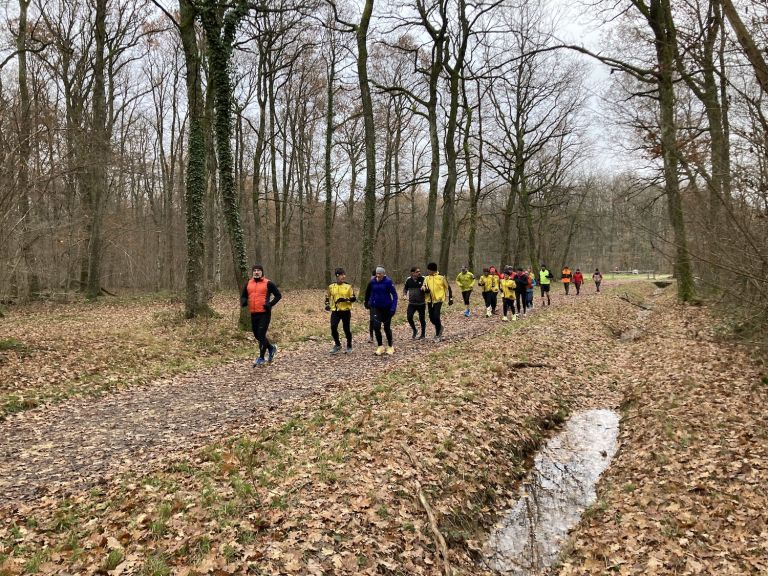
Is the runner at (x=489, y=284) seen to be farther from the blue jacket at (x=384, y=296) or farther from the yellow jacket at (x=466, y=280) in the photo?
the blue jacket at (x=384, y=296)

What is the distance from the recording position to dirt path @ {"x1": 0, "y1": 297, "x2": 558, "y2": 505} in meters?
5.61

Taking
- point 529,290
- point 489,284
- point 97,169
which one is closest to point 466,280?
point 489,284

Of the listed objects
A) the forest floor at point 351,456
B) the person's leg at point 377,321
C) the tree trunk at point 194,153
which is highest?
the tree trunk at point 194,153

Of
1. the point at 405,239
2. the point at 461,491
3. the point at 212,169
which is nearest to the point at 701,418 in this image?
the point at 461,491

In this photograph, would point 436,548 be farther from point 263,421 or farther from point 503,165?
point 503,165

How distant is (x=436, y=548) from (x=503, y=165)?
2886cm

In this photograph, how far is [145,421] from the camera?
23.7ft

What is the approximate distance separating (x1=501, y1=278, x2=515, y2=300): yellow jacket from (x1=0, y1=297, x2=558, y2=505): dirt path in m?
7.23

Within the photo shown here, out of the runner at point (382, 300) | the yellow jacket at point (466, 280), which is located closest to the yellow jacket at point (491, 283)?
the yellow jacket at point (466, 280)

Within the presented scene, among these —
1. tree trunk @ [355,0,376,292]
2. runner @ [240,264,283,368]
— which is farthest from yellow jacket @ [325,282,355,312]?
tree trunk @ [355,0,376,292]

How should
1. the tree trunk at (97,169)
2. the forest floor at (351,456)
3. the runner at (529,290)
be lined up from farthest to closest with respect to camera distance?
the tree trunk at (97,169)
the runner at (529,290)
the forest floor at (351,456)

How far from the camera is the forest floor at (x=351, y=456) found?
170 inches

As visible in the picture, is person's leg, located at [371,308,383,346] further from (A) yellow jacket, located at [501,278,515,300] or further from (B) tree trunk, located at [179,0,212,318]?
(A) yellow jacket, located at [501,278,515,300]

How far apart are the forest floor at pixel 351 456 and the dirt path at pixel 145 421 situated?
38mm
